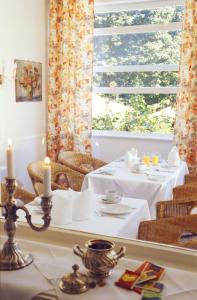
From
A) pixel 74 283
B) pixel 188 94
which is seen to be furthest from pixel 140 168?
pixel 74 283

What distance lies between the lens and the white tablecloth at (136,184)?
330 centimetres

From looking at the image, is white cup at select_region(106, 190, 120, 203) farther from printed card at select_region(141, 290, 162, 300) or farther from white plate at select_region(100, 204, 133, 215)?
printed card at select_region(141, 290, 162, 300)

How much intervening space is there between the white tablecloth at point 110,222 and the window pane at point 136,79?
294cm

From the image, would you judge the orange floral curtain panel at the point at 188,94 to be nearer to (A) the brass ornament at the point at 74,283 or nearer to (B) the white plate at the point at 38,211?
(B) the white plate at the point at 38,211

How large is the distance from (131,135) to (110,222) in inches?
127

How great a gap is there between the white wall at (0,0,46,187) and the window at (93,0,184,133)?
85 centimetres

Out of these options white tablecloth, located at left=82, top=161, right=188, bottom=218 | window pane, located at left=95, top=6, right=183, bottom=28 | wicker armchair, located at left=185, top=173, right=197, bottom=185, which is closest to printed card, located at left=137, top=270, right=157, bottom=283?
white tablecloth, located at left=82, top=161, right=188, bottom=218

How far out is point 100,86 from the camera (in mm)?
5535

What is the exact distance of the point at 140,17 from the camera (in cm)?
514

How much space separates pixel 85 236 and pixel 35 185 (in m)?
2.24

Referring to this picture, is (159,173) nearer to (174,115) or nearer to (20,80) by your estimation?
(174,115)

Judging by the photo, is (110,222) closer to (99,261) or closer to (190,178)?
(99,261)

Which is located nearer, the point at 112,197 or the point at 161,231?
the point at 161,231

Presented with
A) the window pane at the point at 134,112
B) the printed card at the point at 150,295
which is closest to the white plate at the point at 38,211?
the printed card at the point at 150,295
